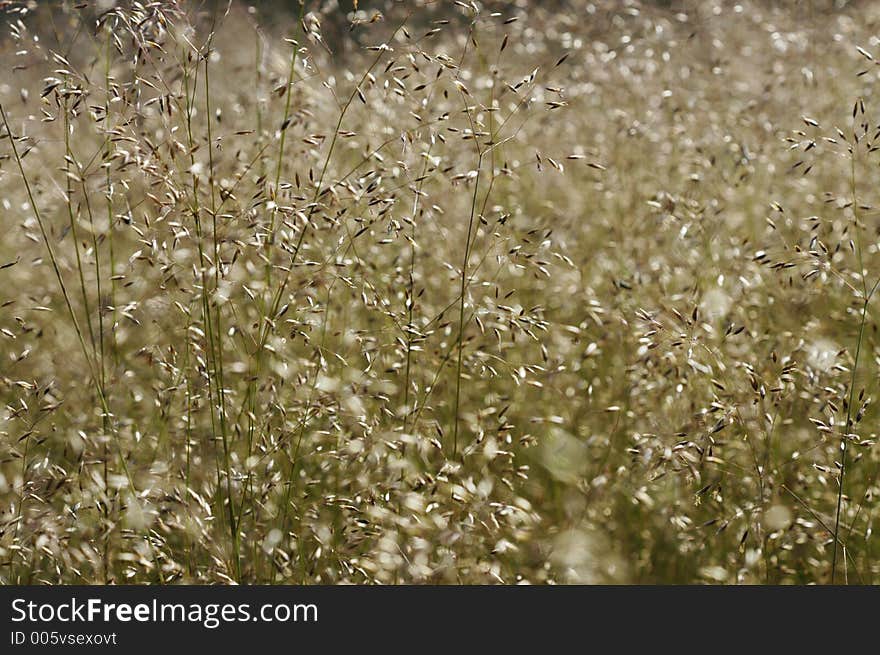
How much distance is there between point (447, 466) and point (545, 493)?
0.77 meters

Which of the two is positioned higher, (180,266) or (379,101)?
(379,101)

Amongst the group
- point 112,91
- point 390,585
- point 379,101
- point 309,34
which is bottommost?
point 390,585

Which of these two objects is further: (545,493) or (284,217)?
(545,493)

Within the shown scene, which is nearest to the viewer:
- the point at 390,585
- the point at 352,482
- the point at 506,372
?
the point at 390,585

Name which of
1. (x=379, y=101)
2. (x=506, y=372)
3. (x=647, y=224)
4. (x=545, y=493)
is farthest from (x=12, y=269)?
(x=647, y=224)

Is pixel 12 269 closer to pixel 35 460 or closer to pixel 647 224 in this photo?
pixel 35 460

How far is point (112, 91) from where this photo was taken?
1.92 meters

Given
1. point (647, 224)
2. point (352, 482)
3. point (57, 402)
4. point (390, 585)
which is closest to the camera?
point (390, 585)

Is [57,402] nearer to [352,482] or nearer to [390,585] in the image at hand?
[352,482]

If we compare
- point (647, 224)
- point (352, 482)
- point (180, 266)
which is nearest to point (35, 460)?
point (180, 266)

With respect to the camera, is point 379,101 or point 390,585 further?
point 379,101

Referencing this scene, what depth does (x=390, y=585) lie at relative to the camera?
1.82 m

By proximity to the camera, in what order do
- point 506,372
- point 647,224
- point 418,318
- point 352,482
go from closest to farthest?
1. point 352,482
2. point 418,318
3. point 506,372
4. point 647,224

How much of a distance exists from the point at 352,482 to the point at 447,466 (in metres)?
0.34
